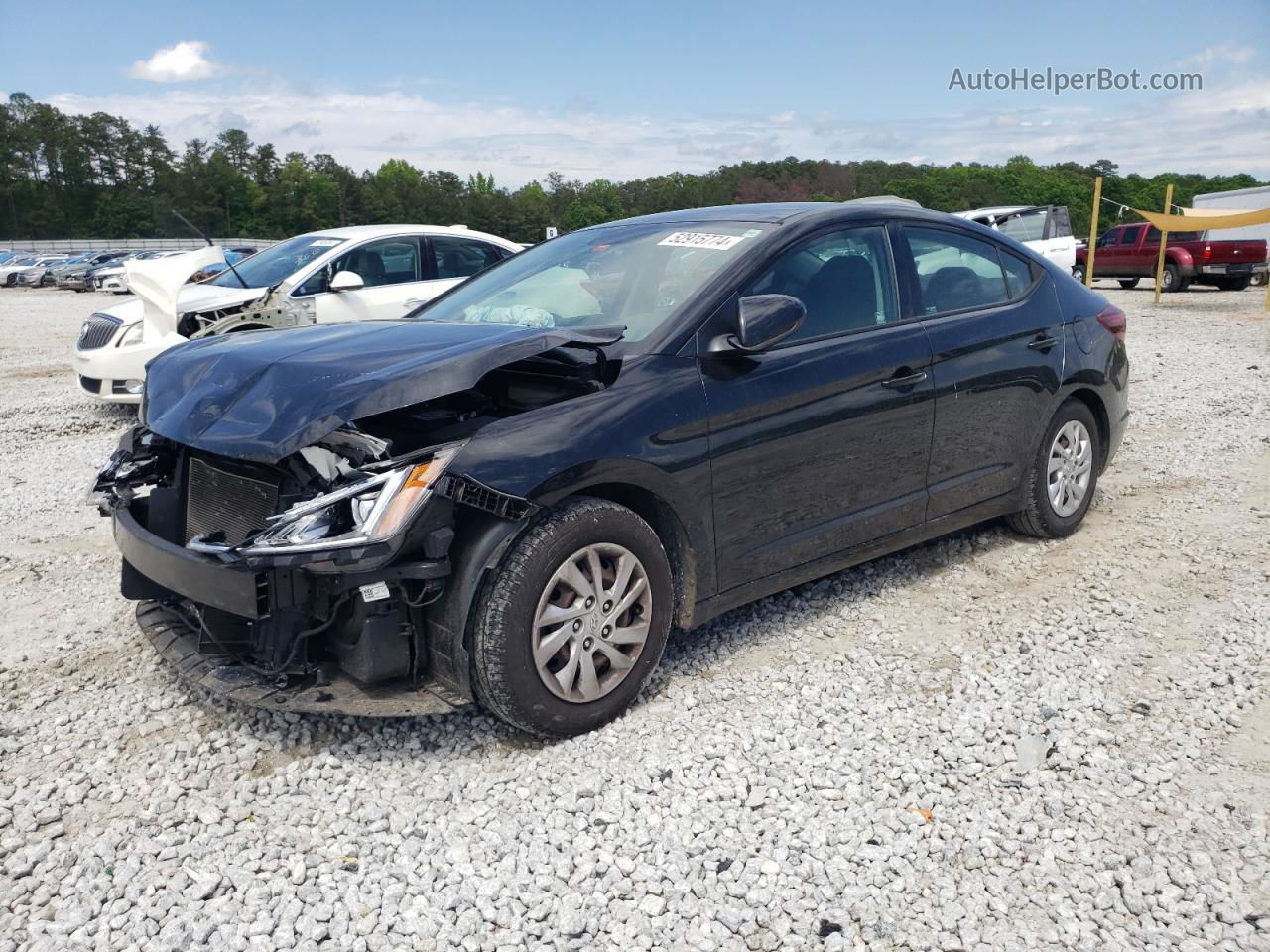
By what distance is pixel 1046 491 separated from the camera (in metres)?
5.21

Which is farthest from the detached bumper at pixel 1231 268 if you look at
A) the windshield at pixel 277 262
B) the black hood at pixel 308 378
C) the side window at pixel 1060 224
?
the black hood at pixel 308 378

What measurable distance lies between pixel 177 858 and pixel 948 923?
2.04 m

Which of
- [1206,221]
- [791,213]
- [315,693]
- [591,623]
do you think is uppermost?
[1206,221]

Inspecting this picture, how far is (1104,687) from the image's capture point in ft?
12.4

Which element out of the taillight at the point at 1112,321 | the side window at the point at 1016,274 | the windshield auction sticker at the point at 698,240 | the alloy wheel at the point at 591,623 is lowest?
the alloy wheel at the point at 591,623

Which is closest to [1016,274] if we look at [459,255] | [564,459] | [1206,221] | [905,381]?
[905,381]

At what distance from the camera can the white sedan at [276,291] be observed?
9102 millimetres

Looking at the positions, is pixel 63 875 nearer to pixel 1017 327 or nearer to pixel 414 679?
pixel 414 679

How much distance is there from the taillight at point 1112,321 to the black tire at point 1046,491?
0.46 metres

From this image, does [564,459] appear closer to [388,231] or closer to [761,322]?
[761,322]

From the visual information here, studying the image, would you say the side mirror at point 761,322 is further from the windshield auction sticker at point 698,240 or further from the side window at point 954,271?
the side window at point 954,271

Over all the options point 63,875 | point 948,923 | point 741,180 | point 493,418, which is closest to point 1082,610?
point 948,923

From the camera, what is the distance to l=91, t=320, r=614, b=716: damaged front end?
303 centimetres

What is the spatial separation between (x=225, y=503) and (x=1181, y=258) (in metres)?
24.8
